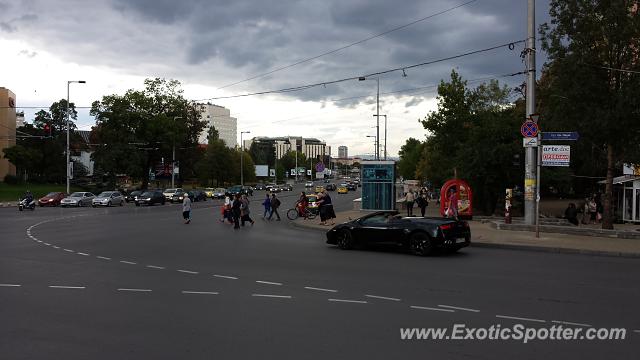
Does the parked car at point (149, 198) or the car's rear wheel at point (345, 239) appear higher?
the car's rear wheel at point (345, 239)

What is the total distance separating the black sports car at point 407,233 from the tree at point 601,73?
857 centimetres

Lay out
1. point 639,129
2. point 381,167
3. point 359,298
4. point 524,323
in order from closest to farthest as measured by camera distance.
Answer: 1. point 524,323
2. point 359,298
3. point 639,129
4. point 381,167

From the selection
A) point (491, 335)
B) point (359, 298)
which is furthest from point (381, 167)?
point (491, 335)

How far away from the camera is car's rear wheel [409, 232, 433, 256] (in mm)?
15164

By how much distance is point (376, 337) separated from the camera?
6.74m

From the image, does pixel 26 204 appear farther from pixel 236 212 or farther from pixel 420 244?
pixel 420 244

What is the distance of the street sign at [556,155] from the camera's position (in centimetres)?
1881

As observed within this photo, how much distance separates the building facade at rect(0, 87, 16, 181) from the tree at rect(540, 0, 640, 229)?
67691mm

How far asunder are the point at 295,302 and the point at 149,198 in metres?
46.1

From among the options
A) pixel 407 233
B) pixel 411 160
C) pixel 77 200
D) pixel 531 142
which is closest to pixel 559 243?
pixel 531 142

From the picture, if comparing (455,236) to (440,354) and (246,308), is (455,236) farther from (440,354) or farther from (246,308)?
(440,354)

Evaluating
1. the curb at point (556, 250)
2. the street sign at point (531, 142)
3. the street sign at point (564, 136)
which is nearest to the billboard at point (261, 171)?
the street sign at point (531, 142)

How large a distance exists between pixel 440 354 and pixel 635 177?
87.8 ft

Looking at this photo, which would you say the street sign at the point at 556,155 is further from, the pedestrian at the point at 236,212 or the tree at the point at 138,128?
the tree at the point at 138,128
